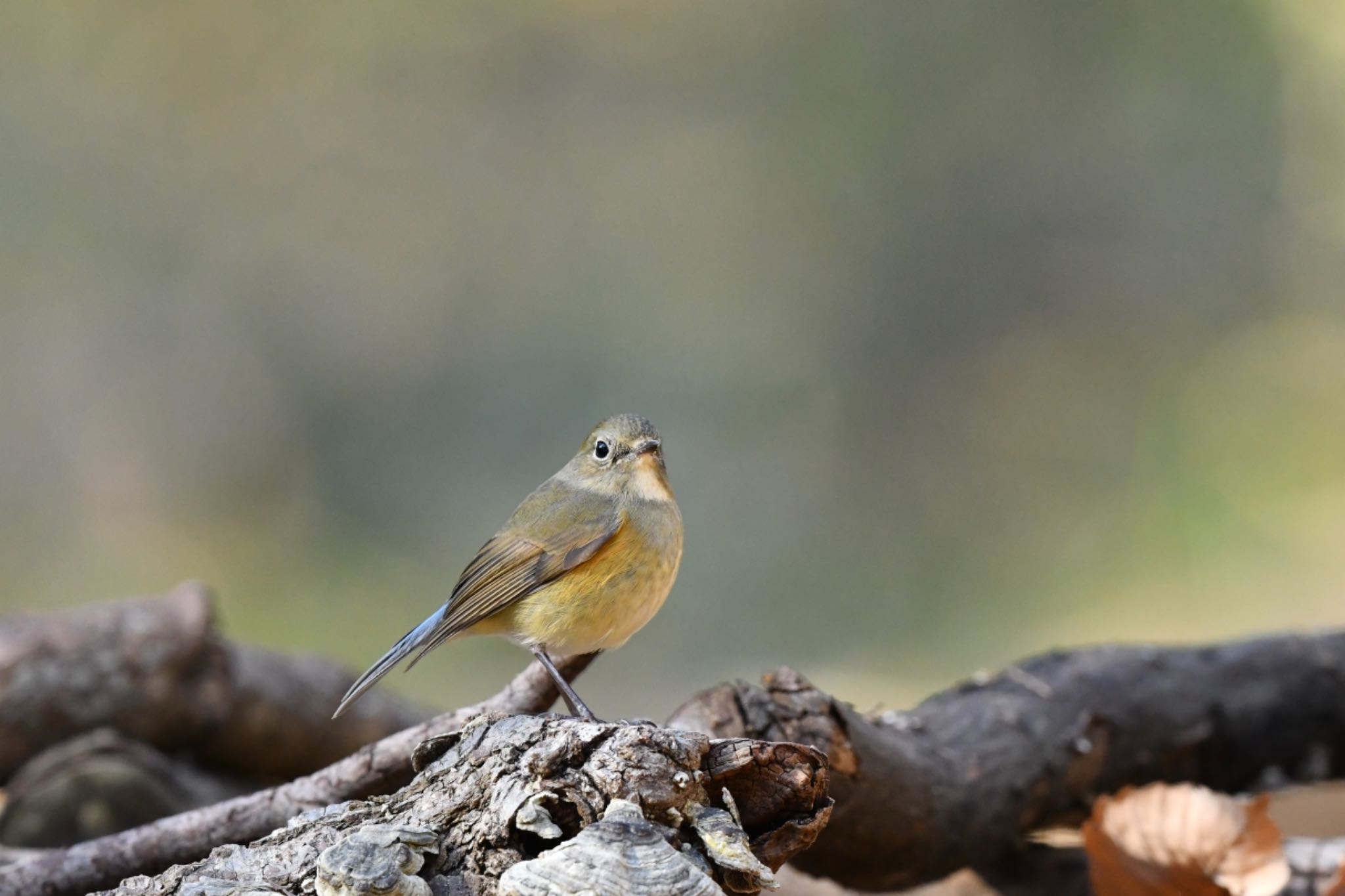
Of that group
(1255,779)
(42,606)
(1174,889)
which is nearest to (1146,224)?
(1255,779)

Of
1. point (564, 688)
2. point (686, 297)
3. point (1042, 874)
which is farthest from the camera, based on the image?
point (686, 297)

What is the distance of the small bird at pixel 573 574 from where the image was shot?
315 cm

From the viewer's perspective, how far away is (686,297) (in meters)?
10.6

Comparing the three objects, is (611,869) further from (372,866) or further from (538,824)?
(372,866)

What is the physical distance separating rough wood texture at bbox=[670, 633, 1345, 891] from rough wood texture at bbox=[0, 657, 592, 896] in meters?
0.63

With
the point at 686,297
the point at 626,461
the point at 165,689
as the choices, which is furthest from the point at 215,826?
the point at 686,297

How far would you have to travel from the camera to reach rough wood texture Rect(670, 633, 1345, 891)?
2.75 m

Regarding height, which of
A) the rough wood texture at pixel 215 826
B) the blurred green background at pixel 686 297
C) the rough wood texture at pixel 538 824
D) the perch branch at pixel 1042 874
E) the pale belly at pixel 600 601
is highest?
the blurred green background at pixel 686 297

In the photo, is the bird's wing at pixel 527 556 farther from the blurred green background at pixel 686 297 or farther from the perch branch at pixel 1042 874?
the blurred green background at pixel 686 297

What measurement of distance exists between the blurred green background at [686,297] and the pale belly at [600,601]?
624 cm

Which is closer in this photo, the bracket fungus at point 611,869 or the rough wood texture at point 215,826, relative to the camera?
the bracket fungus at point 611,869

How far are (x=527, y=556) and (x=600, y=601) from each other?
0.88ft

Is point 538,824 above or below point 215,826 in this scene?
below

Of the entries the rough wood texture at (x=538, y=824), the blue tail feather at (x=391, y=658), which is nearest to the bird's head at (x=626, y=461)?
the blue tail feather at (x=391, y=658)
